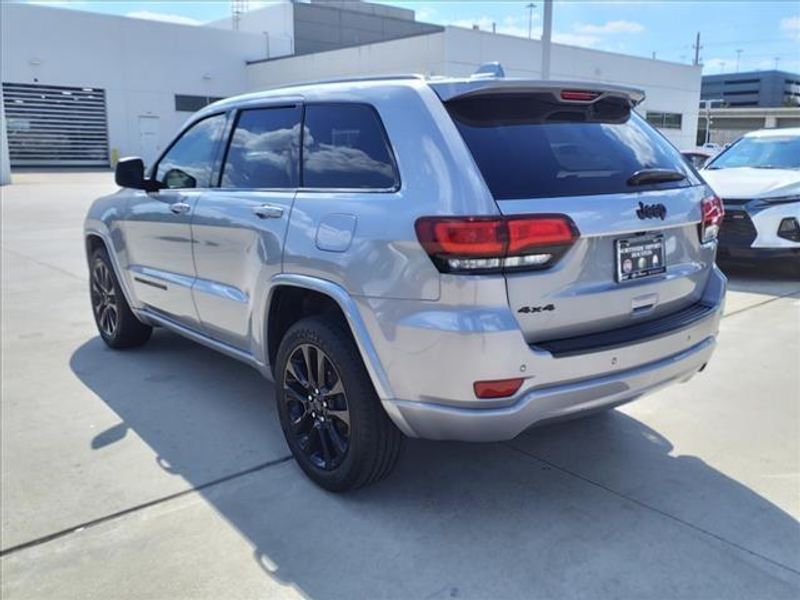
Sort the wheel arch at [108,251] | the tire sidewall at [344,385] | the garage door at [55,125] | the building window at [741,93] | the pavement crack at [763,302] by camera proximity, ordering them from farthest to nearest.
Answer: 1. the building window at [741,93]
2. the garage door at [55,125]
3. the pavement crack at [763,302]
4. the wheel arch at [108,251]
5. the tire sidewall at [344,385]

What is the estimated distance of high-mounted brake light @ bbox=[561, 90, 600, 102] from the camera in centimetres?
314

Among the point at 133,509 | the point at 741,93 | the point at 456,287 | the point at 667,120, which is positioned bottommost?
the point at 133,509

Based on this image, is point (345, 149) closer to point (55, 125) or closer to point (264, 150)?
point (264, 150)

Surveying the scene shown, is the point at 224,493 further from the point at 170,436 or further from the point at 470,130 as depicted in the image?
the point at 470,130

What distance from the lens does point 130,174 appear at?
4.79 meters

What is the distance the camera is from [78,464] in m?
3.68

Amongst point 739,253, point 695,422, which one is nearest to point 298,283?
point 695,422

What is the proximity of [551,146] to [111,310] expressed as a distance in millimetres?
4051

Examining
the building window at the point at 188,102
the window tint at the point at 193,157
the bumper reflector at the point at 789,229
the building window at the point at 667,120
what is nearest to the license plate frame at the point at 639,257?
the window tint at the point at 193,157

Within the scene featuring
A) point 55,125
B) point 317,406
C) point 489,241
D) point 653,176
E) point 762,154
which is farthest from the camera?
point 55,125

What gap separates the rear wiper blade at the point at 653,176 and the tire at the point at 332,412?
146cm

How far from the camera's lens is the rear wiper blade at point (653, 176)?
3.15m

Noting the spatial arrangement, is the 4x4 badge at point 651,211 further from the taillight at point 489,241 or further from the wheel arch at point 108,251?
the wheel arch at point 108,251

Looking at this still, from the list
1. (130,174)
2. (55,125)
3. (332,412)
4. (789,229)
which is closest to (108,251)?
(130,174)
